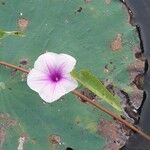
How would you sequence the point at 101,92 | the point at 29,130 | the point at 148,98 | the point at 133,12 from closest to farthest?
the point at 101,92 < the point at 29,130 < the point at 148,98 < the point at 133,12

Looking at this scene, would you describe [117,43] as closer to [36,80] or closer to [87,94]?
[87,94]

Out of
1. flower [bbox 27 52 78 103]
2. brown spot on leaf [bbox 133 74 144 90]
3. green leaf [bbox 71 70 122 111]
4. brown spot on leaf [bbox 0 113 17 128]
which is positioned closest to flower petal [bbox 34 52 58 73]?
flower [bbox 27 52 78 103]

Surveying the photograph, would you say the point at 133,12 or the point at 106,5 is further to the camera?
the point at 133,12

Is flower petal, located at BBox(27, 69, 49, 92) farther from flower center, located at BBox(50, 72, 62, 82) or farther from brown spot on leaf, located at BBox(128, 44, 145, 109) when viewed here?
brown spot on leaf, located at BBox(128, 44, 145, 109)

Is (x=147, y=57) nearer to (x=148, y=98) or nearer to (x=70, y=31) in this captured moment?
(x=148, y=98)

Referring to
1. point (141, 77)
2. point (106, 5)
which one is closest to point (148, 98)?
point (141, 77)

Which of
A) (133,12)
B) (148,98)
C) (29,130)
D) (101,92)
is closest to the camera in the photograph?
(101,92)

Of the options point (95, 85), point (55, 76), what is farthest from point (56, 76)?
point (95, 85)
